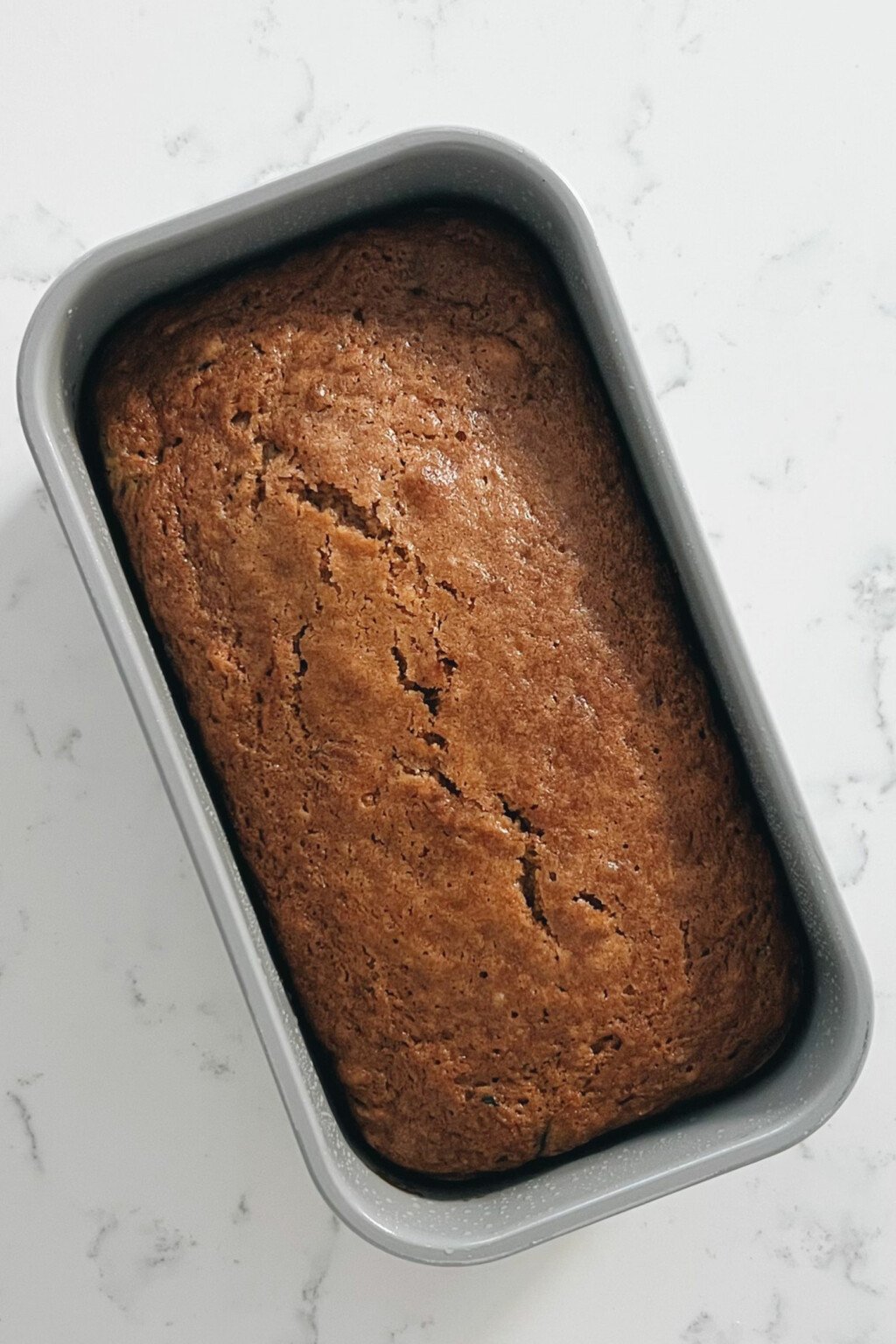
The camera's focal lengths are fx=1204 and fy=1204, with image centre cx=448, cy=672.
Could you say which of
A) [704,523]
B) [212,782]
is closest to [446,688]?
[212,782]

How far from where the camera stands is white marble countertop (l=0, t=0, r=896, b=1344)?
1495mm

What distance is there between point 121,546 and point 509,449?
1.44ft

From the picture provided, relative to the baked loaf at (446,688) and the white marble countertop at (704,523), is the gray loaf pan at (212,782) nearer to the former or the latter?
the baked loaf at (446,688)

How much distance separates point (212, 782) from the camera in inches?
52.2

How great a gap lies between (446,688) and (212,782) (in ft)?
0.93

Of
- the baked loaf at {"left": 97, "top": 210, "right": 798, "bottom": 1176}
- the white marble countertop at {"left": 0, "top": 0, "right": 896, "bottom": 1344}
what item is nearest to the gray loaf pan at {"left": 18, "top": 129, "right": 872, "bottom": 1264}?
the baked loaf at {"left": 97, "top": 210, "right": 798, "bottom": 1176}

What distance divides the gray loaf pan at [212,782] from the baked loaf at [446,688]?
0.12 feet

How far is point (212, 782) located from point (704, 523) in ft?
2.33

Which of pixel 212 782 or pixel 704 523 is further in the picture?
pixel 704 523

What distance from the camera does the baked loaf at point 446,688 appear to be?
1.27 m

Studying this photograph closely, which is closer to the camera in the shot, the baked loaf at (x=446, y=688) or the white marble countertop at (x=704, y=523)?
the baked loaf at (x=446, y=688)

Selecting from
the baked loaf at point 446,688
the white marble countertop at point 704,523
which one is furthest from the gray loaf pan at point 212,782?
the white marble countertop at point 704,523

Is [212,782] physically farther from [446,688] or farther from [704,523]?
[704,523]

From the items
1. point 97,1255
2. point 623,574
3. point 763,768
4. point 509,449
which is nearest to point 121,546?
point 509,449
